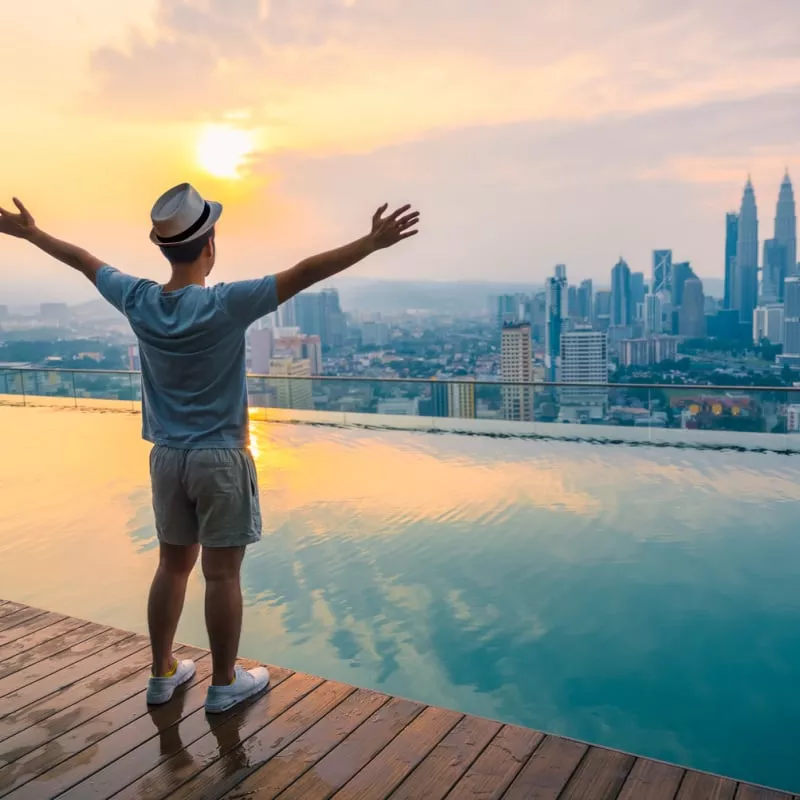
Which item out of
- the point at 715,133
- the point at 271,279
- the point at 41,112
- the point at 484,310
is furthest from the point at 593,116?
the point at 271,279

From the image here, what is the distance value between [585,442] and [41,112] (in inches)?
294

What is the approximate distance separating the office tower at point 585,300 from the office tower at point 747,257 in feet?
7.33

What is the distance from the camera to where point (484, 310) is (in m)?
12.6

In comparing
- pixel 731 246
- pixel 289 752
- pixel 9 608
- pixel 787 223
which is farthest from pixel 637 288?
pixel 289 752

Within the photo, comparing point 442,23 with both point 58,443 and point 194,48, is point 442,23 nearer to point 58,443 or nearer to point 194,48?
point 194,48

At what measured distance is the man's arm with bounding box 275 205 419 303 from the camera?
6.53 ft

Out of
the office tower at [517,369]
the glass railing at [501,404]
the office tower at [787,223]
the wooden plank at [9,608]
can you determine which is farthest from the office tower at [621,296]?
the wooden plank at [9,608]

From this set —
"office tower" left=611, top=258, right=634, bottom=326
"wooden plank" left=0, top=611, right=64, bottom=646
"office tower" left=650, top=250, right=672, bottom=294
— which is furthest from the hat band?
"office tower" left=650, top=250, right=672, bottom=294

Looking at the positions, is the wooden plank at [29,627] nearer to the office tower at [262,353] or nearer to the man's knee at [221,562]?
the man's knee at [221,562]

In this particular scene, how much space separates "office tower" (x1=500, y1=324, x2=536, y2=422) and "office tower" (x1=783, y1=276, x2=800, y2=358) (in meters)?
2.98

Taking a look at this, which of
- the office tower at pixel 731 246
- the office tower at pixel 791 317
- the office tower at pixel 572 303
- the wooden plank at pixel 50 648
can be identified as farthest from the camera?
the office tower at pixel 731 246

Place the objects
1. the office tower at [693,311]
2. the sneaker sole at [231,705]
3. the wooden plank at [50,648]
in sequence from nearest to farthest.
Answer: the sneaker sole at [231,705]
the wooden plank at [50,648]
the office tower at [693,311]

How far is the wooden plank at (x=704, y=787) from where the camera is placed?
6.08ft

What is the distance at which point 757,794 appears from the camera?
1.86 m
